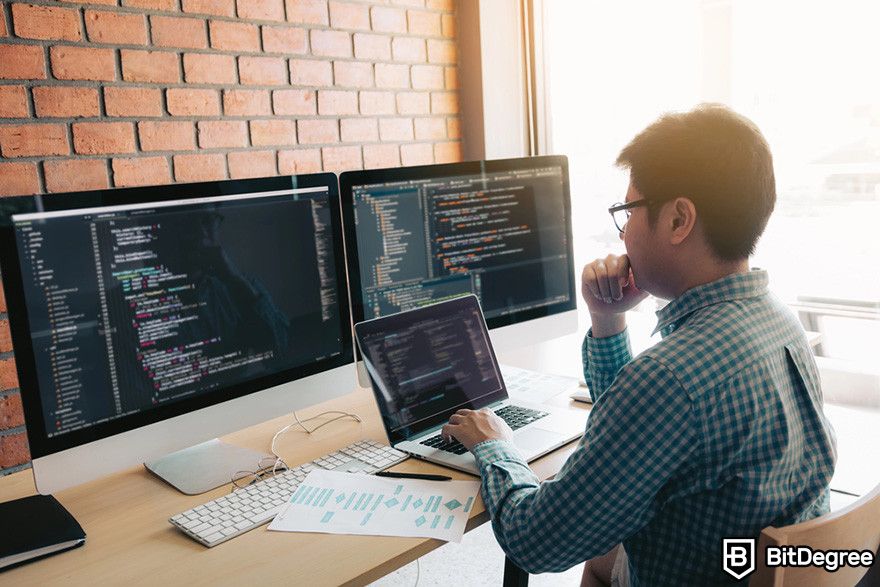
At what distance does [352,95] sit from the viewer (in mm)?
2541

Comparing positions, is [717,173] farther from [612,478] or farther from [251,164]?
[251,164]

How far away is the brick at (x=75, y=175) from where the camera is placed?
1.92m

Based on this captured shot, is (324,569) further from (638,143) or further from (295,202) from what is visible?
(638,143)

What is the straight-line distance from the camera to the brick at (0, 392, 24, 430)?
1.91 meters

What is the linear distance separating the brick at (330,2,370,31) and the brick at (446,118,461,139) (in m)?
0.50

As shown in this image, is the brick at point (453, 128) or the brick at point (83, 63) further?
the brick at point (453, 128)

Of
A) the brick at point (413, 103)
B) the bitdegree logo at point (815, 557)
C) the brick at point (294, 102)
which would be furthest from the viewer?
the brick at point (413, 103)

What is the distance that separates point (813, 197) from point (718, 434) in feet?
5.15

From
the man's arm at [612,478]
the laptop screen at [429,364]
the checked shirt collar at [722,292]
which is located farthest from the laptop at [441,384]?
the checked shirt collar at [722,292]

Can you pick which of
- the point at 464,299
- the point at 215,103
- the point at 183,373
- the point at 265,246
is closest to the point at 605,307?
the point at 464,299

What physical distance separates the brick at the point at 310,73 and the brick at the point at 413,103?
313 mm

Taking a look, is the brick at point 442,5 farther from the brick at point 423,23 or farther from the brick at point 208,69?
the brick at point 208,69

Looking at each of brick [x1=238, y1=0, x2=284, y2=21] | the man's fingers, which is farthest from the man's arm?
brick [x1=238, y1=0, x2=284, y2=21]

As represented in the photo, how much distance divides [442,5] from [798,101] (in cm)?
134
